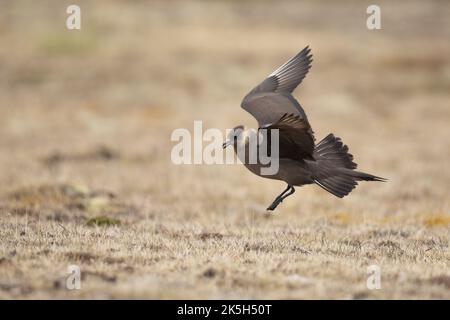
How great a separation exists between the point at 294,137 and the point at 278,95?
3.28ft

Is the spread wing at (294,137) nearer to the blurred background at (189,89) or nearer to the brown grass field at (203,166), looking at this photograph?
the brown grass field at (203,166)

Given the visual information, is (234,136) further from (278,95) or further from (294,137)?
(278,95)

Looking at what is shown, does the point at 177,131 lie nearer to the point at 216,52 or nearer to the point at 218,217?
the point at 218,217

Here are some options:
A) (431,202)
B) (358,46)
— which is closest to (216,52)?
(358,46)

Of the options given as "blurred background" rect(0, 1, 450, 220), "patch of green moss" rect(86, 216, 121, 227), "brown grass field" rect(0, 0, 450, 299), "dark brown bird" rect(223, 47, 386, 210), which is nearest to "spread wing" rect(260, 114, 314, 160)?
"dark brown bird" rect(223, 47, 386, 210)

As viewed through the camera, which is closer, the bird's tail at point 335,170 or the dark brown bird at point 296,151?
the dark brown bird at point 296,151

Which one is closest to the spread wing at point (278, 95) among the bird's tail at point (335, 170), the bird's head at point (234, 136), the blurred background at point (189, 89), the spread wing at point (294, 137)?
the spread wing at point (294, 137)

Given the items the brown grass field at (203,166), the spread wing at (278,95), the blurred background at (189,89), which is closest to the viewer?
the brown grass field at (203,166)

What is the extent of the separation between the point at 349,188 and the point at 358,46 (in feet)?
86.1

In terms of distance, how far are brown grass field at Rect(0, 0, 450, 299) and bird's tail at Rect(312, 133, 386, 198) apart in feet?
1.98

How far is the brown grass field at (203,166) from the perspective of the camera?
6.07 m

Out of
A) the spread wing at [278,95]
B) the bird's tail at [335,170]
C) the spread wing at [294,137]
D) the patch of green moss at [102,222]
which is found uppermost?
the spread wing at [278,95]

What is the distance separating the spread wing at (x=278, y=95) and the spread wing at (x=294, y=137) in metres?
0.28

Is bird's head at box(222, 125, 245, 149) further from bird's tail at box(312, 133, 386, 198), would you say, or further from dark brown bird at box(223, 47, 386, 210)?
→ bird's tail at box(312, 133, 386, 198)
